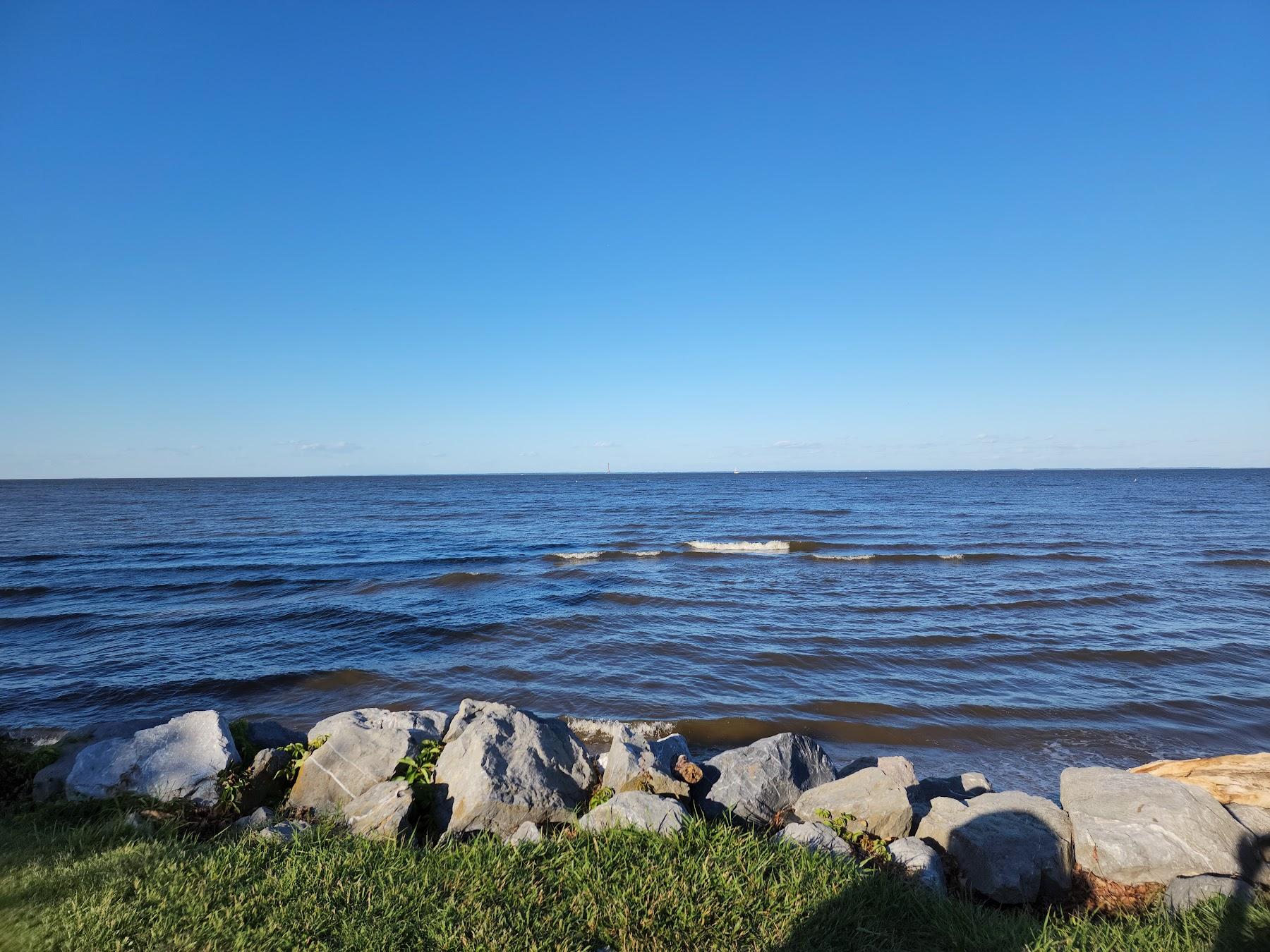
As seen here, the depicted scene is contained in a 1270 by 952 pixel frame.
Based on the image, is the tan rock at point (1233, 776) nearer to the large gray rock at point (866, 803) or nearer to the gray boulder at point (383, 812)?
the large gray rock at point (866, 803)

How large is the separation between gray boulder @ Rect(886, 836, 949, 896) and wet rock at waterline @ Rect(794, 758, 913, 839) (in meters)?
0.21

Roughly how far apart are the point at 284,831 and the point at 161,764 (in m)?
1.57

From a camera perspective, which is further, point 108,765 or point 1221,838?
point 108,765

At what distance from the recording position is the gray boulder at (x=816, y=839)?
14.4ft

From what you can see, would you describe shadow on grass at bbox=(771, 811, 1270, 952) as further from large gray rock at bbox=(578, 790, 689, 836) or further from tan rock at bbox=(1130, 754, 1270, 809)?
tan rock at bbox=(1130, 754, 1270, 809)

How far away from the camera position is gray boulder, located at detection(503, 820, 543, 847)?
439 cm

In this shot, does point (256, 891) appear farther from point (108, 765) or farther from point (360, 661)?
point (360, 661)

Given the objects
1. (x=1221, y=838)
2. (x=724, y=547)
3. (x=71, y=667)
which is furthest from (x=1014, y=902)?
(x=724, y=547)

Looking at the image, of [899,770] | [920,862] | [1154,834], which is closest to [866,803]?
[920,862]

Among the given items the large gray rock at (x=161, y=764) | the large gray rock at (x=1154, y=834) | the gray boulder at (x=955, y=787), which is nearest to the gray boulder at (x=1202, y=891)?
the large gray rock at (x=1154, y=834)

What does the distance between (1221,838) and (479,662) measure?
1019 centimetres

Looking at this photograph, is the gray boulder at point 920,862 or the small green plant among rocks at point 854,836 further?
the small green plant among rocks at point 854,836

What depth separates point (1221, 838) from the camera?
4.59 meters

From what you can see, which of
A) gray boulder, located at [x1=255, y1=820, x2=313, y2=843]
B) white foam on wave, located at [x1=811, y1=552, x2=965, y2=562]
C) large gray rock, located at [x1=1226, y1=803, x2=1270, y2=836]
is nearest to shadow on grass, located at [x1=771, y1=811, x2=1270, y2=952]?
large gray rock, located at [x1=1226, y1=803, x2=1270, y2=836]
